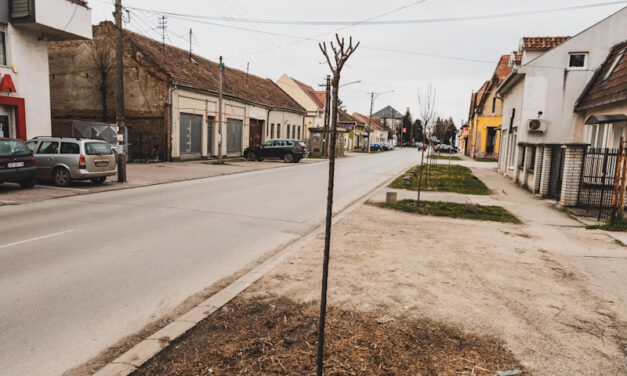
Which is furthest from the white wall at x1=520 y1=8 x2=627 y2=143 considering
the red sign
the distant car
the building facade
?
the red sign

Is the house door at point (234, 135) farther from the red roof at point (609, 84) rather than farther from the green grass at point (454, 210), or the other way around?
the red roof at point (609, 84)

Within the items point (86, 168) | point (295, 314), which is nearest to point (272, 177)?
point (86, 168)

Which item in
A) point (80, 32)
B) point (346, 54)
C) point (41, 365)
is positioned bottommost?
point (41, 365)

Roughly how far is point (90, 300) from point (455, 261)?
5.25 meters

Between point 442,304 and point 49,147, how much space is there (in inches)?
568

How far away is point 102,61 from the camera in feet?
84.4

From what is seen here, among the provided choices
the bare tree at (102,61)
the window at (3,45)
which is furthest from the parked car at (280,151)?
the window at (3,45)

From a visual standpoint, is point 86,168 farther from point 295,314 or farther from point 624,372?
point 624,372

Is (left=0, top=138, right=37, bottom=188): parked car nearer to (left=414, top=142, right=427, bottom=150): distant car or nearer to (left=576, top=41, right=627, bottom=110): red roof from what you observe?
(left=414, top=142, right=427, bottom=150): distant car

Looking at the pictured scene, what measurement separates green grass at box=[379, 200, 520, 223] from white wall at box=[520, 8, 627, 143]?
917 centimetres

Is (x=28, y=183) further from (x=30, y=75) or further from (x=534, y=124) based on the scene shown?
(x=534, y=124)

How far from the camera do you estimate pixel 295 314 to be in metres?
4.33

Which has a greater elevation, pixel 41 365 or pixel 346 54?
pixel 346 54

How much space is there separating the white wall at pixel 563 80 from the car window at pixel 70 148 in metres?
19.2
